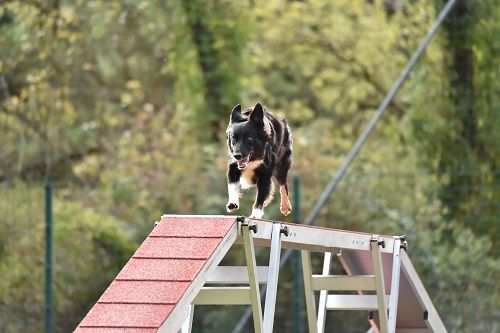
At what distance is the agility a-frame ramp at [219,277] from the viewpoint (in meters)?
4.95

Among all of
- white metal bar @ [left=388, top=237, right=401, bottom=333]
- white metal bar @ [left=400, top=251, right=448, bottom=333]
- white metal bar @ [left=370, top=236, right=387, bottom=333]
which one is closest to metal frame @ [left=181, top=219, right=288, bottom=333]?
white metal bar @ [left=370, top=236, right=387, bottom=333]

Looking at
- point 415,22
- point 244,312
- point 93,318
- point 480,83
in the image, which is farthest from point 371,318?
point 415,22

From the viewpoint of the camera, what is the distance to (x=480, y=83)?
34.6 ft

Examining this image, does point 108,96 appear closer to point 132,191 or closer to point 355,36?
point 355,36

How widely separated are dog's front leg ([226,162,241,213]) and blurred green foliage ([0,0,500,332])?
15.1 ft

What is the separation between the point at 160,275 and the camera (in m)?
5.12

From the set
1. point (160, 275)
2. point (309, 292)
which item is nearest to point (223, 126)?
point (309, 292)

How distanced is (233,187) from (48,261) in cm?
466

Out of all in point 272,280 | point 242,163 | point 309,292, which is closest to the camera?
point 242,163

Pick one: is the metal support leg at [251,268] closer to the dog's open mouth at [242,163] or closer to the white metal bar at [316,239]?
the white metal bar at [316,239]

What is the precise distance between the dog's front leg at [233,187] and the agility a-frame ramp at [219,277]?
0.25 feet

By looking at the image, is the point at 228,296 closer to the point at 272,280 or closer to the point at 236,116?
the point at 272,280

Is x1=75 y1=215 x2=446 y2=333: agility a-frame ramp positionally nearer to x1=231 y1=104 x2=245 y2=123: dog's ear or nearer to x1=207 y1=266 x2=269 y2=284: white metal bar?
x1=207 y1=266 x2=269 y2=284: white metal bar

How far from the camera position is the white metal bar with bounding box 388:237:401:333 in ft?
20.6
